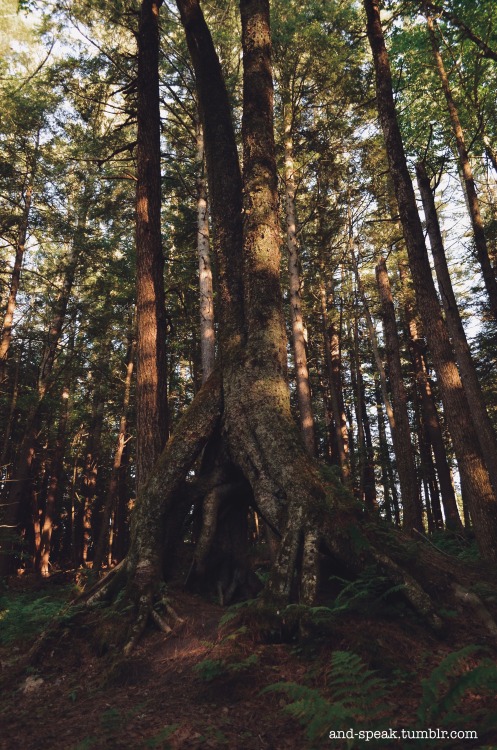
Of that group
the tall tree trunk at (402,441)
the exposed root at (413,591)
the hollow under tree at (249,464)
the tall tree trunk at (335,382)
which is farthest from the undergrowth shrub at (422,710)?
the tall tree trunk at (335,382)

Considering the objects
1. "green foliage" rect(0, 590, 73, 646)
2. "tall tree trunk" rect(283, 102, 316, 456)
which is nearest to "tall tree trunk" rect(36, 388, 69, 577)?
"tall tree trunk" rect(283, 102, 316, 456)

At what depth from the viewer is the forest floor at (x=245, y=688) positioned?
2420mm

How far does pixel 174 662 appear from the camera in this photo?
4.32 metres

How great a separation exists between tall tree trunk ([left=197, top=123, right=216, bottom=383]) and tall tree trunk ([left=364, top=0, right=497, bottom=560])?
6.18 metres

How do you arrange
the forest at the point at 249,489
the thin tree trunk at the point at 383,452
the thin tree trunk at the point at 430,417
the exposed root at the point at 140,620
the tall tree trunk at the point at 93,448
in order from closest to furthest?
1. the forest at the point at 249,489
2. the exposed root at the point at 140,620
3. the thin tree trunk at the point at 430,417
4. the tall tree trunk at the point at 93,448
5. the thin tree trunk at the point at 383,452

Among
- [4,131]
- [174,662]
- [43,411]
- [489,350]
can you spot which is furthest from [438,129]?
[174,662]

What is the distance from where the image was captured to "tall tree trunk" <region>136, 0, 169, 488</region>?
7488 millimetres

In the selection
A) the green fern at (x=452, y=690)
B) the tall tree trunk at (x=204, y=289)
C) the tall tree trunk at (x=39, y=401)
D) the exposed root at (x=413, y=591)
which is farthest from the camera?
the tall tree trunk at (x=39, y=401)

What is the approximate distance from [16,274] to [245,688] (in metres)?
15.8

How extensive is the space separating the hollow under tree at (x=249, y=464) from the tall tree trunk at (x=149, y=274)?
133 centimetres

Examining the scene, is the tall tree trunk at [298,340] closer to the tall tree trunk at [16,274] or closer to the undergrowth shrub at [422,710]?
the tall tree trunk at [16,274]

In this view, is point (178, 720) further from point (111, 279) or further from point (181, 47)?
point (181, 47)

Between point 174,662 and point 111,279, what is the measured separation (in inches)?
713

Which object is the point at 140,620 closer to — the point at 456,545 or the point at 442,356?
the point at 442,356
